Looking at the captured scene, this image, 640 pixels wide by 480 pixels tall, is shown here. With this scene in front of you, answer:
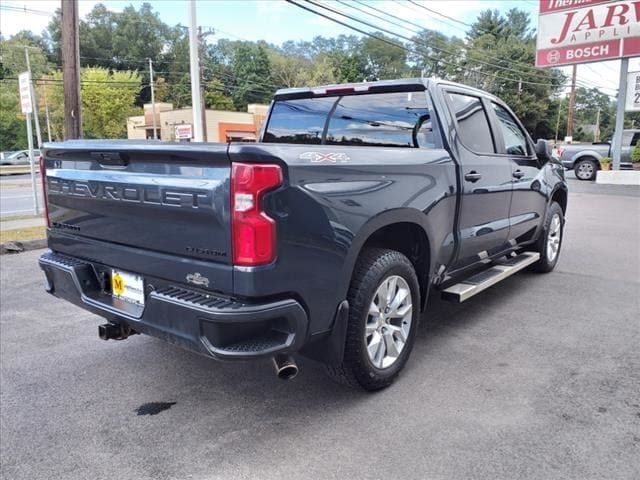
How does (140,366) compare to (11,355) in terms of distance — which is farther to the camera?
(11,355)

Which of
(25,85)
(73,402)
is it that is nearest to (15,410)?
(73,402)

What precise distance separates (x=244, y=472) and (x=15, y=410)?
164 cm

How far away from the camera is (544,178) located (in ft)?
18.5

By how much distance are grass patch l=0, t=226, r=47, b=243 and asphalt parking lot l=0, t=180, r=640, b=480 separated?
3.89 metres

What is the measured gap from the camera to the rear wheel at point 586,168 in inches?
745

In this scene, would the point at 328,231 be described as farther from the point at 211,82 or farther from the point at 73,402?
the point at 211,82

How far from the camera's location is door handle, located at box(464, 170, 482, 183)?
13.2 ft

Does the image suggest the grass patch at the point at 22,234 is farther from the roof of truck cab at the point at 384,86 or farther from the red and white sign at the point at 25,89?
the roof of truck cab at the point at 384,86

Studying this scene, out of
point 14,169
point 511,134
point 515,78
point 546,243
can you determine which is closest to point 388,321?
point 511,134

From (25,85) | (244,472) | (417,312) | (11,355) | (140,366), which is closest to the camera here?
(244,472)

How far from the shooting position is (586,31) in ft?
55.5

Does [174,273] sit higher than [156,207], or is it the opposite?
[156,207]

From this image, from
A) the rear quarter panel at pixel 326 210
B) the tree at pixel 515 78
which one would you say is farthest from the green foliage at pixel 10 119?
the rear quarter panel at pixel 326 210

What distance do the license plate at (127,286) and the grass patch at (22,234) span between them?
5.98 m
